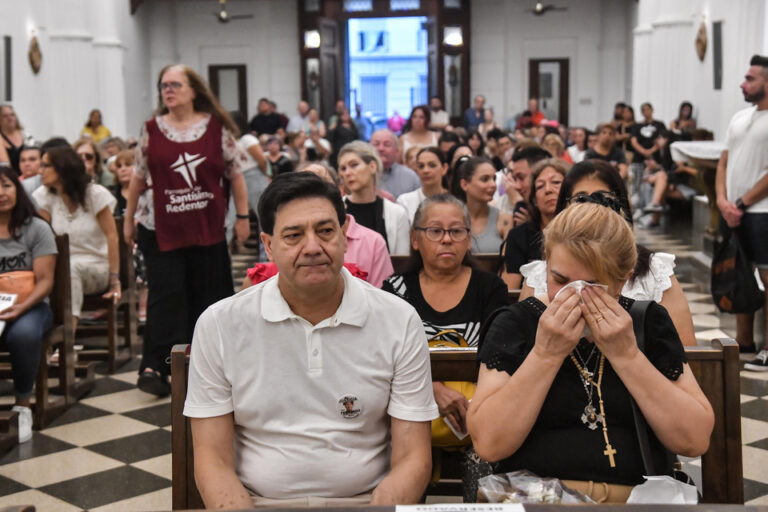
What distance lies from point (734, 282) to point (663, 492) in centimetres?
433

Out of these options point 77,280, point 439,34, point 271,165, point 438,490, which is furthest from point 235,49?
point 438,490

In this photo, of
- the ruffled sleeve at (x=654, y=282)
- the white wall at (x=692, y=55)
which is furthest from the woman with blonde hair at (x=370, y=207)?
the white wall at (x=692, y=55)

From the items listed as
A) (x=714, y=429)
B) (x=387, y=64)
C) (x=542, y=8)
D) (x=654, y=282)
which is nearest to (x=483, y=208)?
(x=654, y=282)

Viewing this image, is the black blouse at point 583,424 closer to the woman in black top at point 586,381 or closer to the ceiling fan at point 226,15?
the woman in black top at point 586,381

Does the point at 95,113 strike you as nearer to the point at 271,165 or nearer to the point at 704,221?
the point at 271,165

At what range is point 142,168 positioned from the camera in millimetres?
5539

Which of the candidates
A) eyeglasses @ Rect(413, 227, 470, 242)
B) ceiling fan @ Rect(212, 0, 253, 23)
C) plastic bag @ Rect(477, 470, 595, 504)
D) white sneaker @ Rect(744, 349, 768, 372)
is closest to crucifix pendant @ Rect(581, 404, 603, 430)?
plastic bag @ Rect(477, 470, 595, 504)

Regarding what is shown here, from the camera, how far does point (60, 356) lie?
561 cm

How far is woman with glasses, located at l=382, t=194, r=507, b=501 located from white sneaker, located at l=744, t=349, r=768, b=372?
298cm

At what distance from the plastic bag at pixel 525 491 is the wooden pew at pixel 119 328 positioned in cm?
464

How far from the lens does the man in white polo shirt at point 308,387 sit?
249 cm

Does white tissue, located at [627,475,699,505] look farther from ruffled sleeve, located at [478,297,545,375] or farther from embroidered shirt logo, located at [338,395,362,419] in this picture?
embroidered shirt logo, located at [338,395,362,419]

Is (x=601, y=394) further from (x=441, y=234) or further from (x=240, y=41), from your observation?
(x=240, y=41)

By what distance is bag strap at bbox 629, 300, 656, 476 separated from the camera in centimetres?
236
